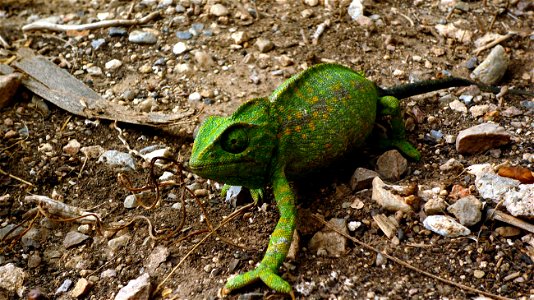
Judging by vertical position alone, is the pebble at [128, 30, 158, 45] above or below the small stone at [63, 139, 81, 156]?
above

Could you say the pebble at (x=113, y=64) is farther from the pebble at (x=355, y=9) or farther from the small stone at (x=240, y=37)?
the pebble at (x=355, y=9)

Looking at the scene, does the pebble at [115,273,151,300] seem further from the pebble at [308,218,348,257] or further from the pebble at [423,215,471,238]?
the pebble at [423,215,471,238]

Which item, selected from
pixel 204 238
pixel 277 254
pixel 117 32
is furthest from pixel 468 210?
pixel 117 32

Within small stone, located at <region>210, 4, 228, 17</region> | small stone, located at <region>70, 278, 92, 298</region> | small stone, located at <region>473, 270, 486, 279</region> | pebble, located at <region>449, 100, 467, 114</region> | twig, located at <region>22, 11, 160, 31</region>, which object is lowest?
small stone, located at <region>70, 278, 92, 298</region>

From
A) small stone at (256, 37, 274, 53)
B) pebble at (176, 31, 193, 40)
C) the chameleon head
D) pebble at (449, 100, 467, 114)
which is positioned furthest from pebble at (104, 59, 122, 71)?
pebble at (449, 100, 467, 114)

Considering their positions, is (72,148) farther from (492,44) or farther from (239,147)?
(492,44)

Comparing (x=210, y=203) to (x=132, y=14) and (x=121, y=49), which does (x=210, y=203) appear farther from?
(x=132, y=14)

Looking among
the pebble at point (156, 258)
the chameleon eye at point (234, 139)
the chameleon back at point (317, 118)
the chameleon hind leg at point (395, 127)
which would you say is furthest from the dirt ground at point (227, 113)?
the chameleon eye at point (234, 139)
